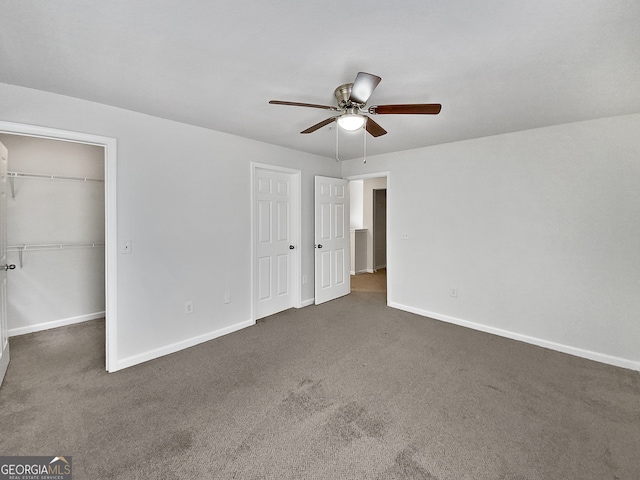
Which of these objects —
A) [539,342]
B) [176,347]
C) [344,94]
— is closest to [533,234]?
[539,342]

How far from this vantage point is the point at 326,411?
206 centimetres

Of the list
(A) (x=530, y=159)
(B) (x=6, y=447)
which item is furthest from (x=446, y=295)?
(B) (x=6, y=447)

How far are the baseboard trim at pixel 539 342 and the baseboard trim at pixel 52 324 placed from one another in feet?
14.1

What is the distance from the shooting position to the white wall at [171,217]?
249 cm

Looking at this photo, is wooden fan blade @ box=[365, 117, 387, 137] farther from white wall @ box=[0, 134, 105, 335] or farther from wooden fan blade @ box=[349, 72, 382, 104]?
white wall @ box=[0, 134, 105, 335]

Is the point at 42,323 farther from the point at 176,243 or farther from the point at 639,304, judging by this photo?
the point at 639,304

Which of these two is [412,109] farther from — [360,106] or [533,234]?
[533,234]

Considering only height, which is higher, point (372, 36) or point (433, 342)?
point (372, 36)

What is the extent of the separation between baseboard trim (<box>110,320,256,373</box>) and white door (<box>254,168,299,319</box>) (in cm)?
41

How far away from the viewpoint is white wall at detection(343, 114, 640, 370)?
8.88 ft

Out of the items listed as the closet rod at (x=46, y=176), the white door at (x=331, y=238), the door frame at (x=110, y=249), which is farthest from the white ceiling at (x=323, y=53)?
the white door at (x=331, y=238)

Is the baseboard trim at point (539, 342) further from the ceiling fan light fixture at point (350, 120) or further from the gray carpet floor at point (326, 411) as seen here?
the ceiling fan light fixture at point (350, 120)

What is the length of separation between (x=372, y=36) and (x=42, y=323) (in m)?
4.59

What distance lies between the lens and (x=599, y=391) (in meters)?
2.31
